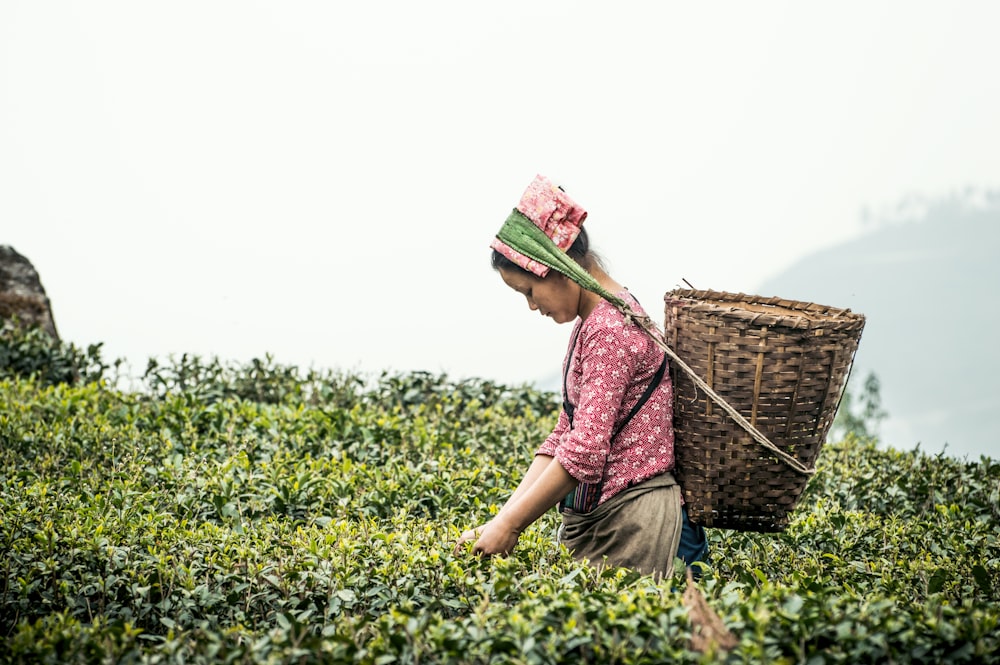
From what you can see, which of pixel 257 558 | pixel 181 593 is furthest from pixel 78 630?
pixel 257 558

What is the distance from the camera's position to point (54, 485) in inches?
185

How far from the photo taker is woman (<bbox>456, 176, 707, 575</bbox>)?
3240 mm

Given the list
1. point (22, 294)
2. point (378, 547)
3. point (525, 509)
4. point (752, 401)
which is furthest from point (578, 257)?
point (22, 294)

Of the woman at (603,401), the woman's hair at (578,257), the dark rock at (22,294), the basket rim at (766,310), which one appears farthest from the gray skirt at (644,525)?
the dark rock at (22,294)

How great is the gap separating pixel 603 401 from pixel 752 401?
0.52 meters

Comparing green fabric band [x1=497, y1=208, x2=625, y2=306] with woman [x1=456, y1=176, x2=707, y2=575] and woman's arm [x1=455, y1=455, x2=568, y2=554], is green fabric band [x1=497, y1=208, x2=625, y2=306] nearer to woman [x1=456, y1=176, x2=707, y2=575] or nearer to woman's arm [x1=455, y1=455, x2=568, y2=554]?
woman [x1=456, y1=176, x2=707, y2=575]

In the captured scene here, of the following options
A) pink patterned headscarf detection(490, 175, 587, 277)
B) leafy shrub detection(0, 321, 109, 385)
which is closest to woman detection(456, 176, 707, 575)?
pink patterned headscarf detection(490, 175, 587, 277)

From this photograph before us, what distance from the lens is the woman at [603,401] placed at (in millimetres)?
3240

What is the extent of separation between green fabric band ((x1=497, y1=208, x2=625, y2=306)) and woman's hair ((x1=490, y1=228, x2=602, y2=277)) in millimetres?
68

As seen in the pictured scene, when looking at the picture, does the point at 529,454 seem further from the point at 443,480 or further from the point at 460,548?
the point at 460,548

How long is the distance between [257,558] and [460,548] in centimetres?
78

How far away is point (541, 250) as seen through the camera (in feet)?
10.8

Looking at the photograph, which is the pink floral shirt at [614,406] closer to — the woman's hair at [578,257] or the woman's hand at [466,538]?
the woman's hair at [578,257]

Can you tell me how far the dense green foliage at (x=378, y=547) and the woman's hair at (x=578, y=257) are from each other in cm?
100
